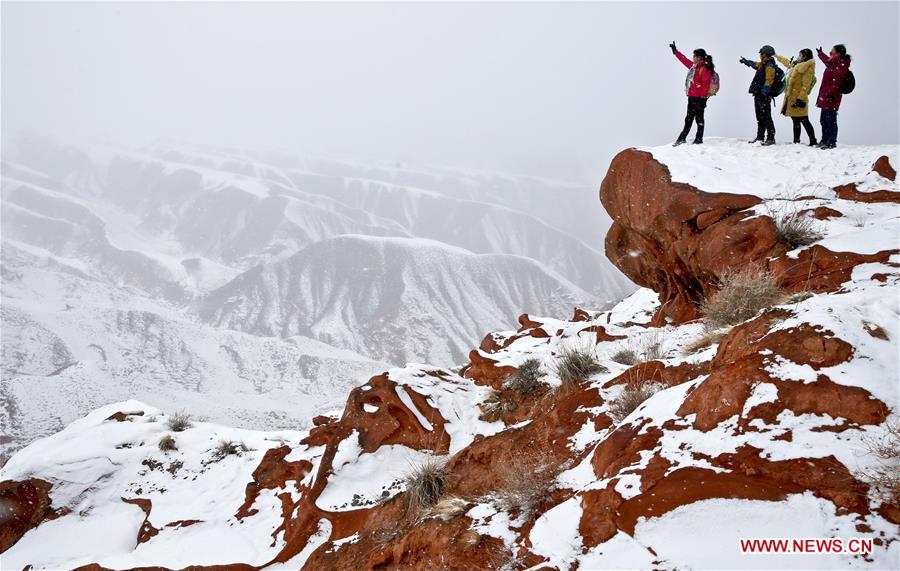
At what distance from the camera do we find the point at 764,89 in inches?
368

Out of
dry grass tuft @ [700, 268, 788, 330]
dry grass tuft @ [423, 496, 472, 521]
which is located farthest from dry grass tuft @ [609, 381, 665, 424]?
dry grass tuft @ [423, 496, 472, 521]

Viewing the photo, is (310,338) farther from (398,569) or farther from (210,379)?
(398,569)

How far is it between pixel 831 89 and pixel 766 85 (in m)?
1.04

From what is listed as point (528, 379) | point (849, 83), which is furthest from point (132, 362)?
point (849, 83)

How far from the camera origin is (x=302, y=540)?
6.80 metres

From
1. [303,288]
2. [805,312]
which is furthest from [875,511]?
[303,288]

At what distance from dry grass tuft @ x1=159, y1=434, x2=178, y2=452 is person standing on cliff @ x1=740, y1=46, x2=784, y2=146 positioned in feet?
44.6

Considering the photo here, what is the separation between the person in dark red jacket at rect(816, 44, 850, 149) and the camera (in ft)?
27.8

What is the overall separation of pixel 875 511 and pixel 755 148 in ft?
29.0

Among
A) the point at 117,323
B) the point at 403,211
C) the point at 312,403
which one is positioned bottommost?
the point at 312,403

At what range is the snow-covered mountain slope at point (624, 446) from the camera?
107 inches

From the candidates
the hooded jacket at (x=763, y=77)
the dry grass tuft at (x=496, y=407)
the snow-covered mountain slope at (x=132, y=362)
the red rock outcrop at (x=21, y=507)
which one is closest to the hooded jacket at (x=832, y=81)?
the hooded jacket at (x=763, y=77)

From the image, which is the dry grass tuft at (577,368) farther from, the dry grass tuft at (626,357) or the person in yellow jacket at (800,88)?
the person in yellow jacket at (800,88)

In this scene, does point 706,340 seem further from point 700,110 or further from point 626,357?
point 700,110
